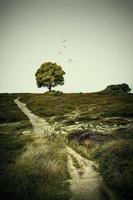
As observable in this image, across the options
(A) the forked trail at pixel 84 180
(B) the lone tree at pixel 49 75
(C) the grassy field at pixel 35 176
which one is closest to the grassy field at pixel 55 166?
(C) the grassy field at pixel 35 176

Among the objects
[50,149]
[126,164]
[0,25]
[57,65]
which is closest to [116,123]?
[50,149]

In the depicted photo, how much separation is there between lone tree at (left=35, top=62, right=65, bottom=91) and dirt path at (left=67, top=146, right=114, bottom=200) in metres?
65.7

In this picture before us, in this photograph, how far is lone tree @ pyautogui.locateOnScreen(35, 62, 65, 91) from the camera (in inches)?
3302

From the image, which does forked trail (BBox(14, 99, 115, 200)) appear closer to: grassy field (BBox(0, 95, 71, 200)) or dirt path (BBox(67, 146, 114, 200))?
dirt path (BBox(67, 146, 114, 200))

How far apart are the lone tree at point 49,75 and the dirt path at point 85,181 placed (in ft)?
216

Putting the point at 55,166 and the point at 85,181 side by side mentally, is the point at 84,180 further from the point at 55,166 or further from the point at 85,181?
the point at 55,166

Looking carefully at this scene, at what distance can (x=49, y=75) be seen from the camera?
8375cm

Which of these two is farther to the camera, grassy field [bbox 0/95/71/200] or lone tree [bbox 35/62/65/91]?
lone tree [bbox 35/62/65/91]

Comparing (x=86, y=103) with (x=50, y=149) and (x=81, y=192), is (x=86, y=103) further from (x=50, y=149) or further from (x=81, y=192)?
(x=81, y=192)

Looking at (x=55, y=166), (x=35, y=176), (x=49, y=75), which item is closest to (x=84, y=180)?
(x=55, y=166)

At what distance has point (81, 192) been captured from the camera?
1263 cm

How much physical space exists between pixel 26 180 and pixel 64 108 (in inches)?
1634

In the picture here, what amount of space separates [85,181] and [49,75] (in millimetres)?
70851

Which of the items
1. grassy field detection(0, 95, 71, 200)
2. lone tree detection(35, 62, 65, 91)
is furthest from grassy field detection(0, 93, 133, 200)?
lone tree detection(35, 62, 65, 91)
